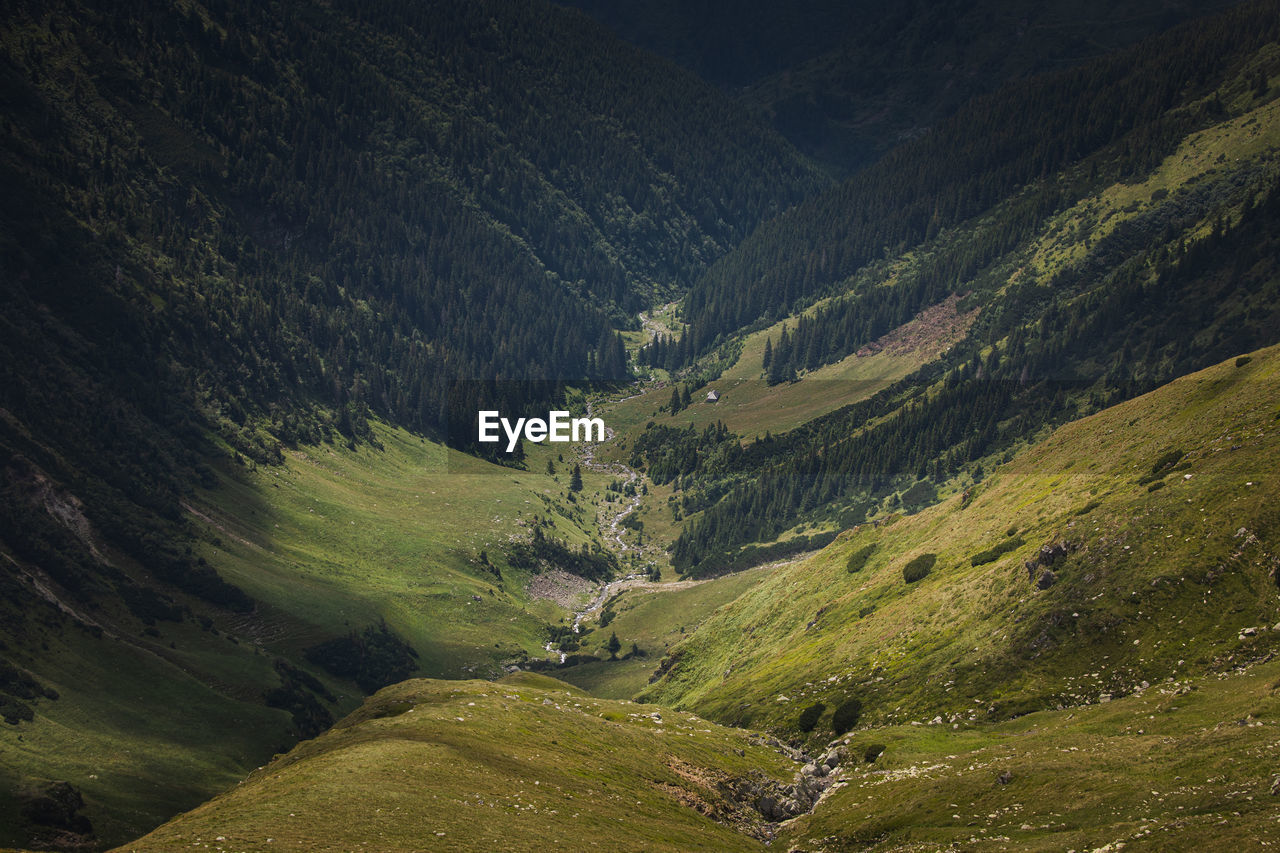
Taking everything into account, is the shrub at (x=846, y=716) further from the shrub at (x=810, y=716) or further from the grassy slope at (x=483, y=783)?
the grassy slope at (x=483, y=783)

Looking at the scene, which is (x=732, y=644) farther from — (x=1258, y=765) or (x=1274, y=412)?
(x=1258, y=765)

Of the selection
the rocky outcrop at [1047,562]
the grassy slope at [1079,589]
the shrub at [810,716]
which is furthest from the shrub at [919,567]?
the rocky outcrop at [1047,562]

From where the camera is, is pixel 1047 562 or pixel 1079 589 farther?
pixel 1047 562

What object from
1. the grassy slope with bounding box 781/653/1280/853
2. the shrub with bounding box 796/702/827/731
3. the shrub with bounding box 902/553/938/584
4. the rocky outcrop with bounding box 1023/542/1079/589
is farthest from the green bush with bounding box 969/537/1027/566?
the grassy slope with bounding box 781/653/1280/853

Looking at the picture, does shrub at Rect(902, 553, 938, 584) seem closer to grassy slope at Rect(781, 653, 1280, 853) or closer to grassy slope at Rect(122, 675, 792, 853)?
grassy slope at Rect(122, 675, 792, 853)

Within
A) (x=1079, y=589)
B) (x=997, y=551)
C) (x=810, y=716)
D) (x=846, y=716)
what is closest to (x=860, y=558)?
(x=997, y=551)

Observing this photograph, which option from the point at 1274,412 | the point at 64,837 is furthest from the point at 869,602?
the point at 64,837

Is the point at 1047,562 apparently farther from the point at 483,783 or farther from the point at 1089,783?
the point at 483,783
